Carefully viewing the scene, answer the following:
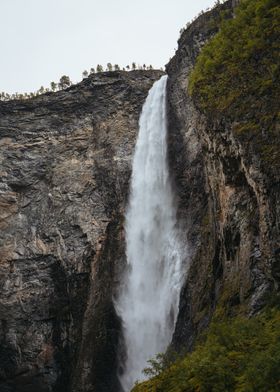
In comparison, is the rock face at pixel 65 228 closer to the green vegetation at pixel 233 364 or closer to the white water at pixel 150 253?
the white water at pixel 150 253

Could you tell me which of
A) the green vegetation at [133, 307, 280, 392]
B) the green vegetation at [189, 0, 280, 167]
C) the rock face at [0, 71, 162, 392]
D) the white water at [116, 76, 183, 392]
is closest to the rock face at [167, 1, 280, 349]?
the green vegetation at [189, 0, 280, 167]

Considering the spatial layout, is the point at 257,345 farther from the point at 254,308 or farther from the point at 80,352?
the point at 80,352

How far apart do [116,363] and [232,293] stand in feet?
42.1

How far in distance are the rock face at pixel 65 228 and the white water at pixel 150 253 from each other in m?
0.92

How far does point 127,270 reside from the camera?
29.4 metres

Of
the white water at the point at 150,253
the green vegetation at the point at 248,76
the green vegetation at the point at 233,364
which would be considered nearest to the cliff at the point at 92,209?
the green vegetation at the point at 248,76

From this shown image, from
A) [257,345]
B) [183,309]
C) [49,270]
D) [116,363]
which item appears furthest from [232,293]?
[49,270]

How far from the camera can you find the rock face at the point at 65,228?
2877 cm

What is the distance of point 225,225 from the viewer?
1822 centimetres

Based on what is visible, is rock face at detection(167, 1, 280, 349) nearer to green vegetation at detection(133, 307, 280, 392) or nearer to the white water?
the white water

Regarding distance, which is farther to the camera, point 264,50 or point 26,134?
point 26,134

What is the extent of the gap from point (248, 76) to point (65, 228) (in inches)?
705

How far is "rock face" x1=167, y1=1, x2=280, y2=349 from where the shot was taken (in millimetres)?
14609

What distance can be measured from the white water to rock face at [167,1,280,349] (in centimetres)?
125
